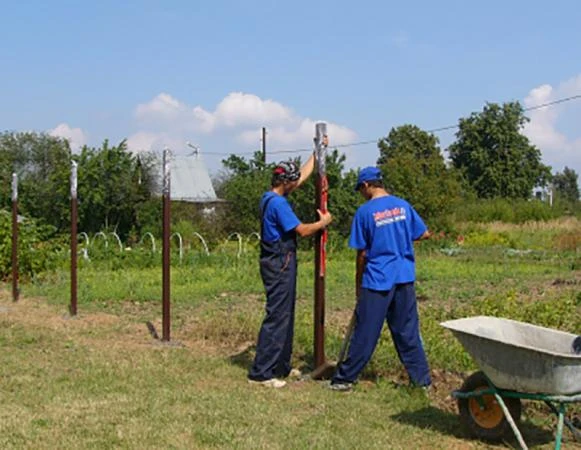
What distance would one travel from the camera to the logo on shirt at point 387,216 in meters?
6.07

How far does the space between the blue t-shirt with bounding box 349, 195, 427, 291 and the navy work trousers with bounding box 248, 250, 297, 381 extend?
0.72m

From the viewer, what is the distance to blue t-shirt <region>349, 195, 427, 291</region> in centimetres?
605

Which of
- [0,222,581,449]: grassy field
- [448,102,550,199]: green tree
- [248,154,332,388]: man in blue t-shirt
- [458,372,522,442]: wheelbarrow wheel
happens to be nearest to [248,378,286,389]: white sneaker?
[248,154,332,388]: man in blue t-shirt

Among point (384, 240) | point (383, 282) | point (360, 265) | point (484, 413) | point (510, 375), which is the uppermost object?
point (384, 240)

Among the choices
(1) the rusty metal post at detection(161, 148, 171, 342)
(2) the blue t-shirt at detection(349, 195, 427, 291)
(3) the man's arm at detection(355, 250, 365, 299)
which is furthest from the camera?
(1) the rusty metal post at detection(161, 148, 171, 342)

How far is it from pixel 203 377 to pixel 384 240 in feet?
6.62

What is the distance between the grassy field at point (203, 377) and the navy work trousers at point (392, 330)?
0.59ft

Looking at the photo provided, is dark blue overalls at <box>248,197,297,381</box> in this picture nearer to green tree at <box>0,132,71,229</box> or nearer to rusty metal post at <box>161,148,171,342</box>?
rusty metal post at <box>161,148,171,342</box>

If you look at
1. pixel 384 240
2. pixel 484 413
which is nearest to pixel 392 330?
pixel 384 240

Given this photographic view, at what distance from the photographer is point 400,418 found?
5.48m

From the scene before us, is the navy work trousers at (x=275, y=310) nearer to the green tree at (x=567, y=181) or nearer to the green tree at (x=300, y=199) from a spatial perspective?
the green tree at (x=300, y=199)

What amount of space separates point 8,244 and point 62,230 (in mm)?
15377

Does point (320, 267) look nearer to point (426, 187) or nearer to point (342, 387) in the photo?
point (342, 387)

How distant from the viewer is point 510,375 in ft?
15.0
